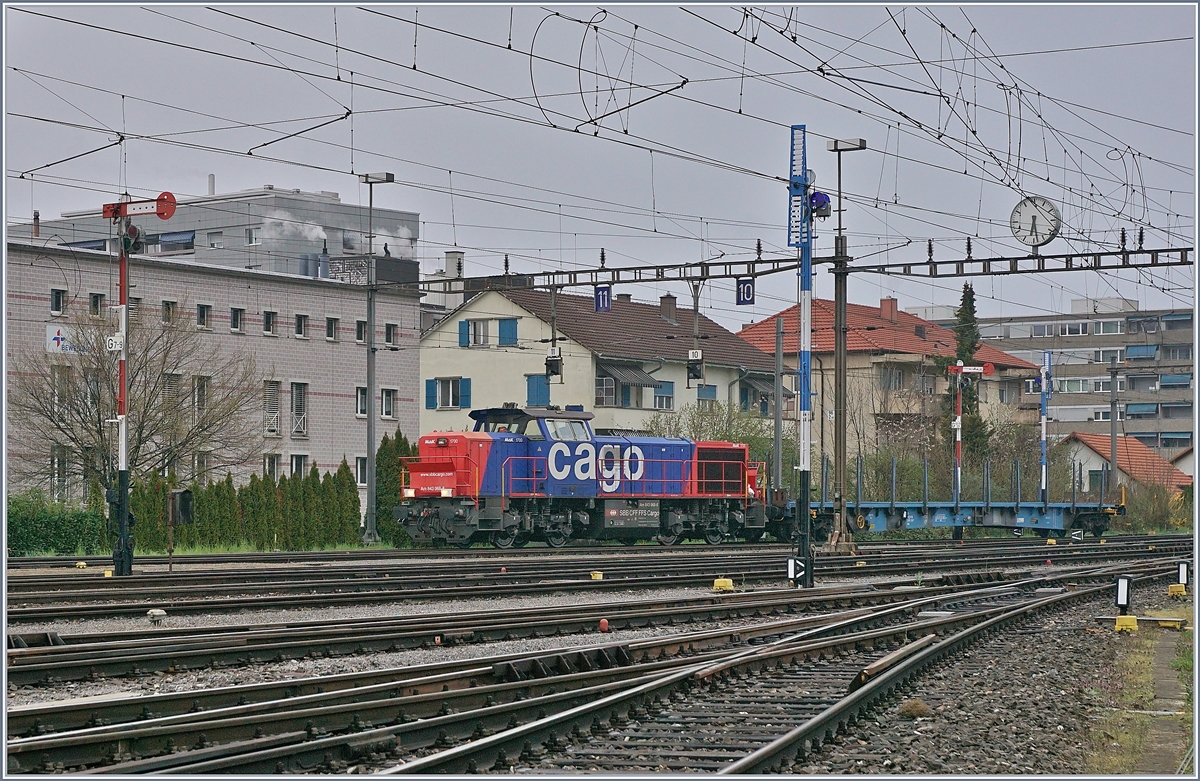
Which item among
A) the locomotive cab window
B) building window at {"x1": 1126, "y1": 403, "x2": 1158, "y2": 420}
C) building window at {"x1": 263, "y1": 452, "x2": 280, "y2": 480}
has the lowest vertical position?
building window at {"x1": 263, "y1": 452, "x2": 280, "y2": 480}

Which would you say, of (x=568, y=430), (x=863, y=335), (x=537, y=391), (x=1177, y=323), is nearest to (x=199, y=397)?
(x=568, y=430)

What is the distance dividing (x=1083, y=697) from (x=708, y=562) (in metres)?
16.4

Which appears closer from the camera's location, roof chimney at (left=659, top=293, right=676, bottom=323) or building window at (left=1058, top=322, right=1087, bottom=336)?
roof chimney at (left=659, top=293, right=676, bottom=323)

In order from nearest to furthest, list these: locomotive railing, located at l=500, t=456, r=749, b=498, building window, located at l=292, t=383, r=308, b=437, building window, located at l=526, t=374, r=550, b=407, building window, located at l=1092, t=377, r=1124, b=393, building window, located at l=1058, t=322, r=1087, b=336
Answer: locomotive railing, located at l=500, t=456, r=749, b=498 → building window, located at l=292, t=383, r=308, b=437 → building window, located at l=526, t=374, r=550, b=407 → building window, located at l=1092, t=377, r=1124, b=393 → building window, located at l=1058, t=322, r=1087, b=336

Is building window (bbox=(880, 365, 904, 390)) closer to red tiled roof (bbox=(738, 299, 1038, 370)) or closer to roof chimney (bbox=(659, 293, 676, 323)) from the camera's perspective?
red tiled roof (bbox=(738, 299, 1038, 370))

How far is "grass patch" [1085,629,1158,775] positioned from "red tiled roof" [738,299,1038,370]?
53.5 m

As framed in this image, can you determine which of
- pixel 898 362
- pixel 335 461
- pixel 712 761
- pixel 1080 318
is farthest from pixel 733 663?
pixel 1080 318

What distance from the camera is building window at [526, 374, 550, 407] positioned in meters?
60.1

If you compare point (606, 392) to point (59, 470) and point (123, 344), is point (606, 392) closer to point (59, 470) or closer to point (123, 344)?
point (59, 470)

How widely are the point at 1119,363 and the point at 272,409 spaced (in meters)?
85.5

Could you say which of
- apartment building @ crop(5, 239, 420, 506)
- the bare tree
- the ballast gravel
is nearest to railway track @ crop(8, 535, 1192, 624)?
the ballast gravel

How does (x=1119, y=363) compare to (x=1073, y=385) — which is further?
(x=1119, y=363)

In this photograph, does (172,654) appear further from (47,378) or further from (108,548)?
(47,378)

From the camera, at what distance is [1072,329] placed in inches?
4688
